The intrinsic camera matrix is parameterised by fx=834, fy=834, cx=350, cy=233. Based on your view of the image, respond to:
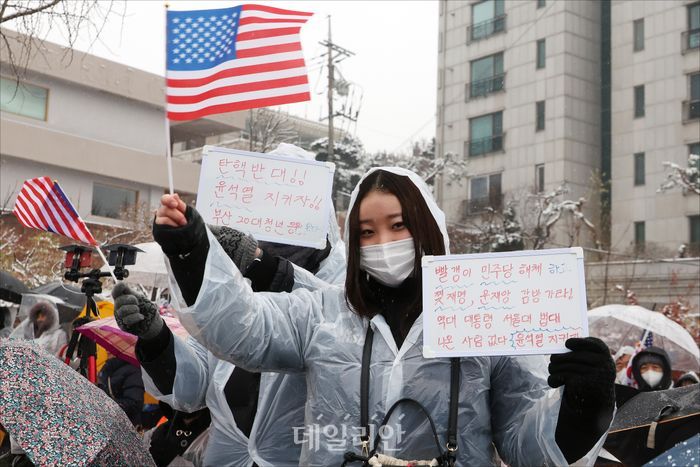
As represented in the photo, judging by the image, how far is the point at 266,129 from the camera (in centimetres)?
2023

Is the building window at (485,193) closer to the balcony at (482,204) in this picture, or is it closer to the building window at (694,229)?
the balcony at (482,204)

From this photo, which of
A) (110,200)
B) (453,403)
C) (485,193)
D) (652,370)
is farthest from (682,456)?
(485,193)

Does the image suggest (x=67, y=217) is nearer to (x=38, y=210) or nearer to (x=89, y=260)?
(x=38, y=210)

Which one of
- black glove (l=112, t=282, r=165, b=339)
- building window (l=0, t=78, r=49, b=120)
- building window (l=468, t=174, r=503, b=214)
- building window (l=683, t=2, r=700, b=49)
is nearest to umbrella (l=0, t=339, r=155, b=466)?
black glove (l=112, t=282, r=165, b=339)

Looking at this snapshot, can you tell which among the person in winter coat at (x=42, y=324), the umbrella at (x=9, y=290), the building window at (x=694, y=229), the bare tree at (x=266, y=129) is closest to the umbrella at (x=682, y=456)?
the person in winter coat at (x=42, y=324)

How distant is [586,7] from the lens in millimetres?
35750

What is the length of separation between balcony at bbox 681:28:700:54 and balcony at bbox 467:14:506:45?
800 cm

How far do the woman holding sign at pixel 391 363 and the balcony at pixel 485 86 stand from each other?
34.8 m

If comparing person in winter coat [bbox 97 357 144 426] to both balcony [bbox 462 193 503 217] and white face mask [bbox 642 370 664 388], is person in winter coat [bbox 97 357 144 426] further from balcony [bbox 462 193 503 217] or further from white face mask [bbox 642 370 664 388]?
balcony [bbox 462 193 503 217]

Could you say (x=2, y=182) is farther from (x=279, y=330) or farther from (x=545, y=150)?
(x=279, y=330)

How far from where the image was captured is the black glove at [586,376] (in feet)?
6.96

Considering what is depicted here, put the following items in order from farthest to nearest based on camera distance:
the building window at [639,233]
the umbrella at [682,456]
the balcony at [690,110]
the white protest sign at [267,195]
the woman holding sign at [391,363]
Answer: the building window at [639,233]
the balcony at [690,110]
the white protest sign at [267,195]
the woman holding sign at [391,363]
the umbrella at [682,456]

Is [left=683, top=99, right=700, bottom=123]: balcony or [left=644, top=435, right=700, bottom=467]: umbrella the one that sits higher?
[left=683, top=99, right=700, bottom=123]: balcony

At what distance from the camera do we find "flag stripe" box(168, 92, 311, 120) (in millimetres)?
3361
